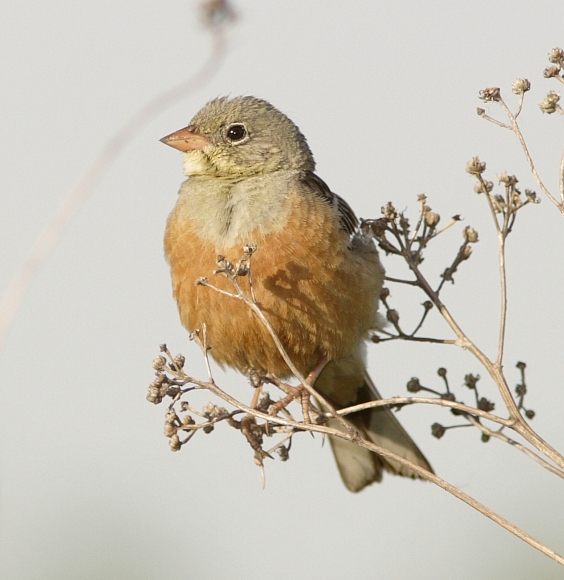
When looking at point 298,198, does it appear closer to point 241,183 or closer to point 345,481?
point 241,183

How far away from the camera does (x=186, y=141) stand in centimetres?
594

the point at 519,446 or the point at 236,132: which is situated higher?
the point at 236,132

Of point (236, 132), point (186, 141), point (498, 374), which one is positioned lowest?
point (498, 374)

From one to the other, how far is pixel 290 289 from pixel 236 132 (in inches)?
53.1

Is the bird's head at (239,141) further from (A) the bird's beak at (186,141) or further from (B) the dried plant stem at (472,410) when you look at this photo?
(B) the dried plant stem at (472,410)

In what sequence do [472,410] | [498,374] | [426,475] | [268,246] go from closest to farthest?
[426,475] → [472,410] → [498,374] → [268,246]

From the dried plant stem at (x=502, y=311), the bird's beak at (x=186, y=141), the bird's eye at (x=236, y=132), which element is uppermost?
the bird's eye at (x=236, y=132)

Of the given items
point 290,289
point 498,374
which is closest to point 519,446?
point 498,374

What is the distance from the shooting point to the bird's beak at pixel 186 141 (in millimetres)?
5934

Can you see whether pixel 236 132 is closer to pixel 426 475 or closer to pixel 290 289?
pixel 290 289

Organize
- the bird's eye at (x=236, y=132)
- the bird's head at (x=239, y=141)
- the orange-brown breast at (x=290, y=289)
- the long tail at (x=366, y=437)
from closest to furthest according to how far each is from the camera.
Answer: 1. the orange-brown breast at (x=290, y=289)
2. the bird's head at (x=239, y=141)
3. the bird's eye at (x=236, y=132)
4. the long tail at (x=366, y=437)

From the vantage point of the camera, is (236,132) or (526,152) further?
(236,132)

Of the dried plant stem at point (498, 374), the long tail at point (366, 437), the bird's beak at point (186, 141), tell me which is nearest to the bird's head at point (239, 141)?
the bird's beak at point (186, 141)

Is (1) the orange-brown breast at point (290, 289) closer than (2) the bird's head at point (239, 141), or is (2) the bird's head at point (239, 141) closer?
(1) the orange-brown breast at point (290, 289)
